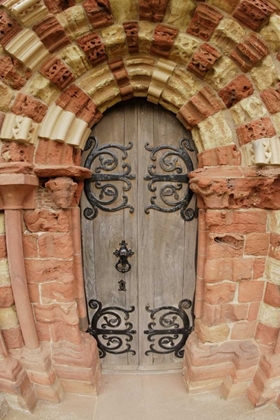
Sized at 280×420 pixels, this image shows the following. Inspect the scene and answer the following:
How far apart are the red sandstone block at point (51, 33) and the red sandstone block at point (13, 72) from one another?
0.69ft

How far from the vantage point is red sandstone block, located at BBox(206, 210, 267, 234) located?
1.67m

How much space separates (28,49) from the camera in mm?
1427

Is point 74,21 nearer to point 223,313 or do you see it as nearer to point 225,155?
point 225,155

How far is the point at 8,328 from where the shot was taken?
5.74 feet

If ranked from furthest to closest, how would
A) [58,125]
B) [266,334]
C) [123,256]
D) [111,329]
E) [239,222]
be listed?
1. [111,329]
2. [123,256]
3. [266,334]
4. [239,222]
5. [58,125]

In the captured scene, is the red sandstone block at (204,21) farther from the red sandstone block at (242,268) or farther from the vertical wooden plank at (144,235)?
the red sandstone block at (242,268)

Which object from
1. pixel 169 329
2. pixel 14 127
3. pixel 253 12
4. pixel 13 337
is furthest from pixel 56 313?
pixel 253 12

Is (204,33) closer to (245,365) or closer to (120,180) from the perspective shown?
(120,180)

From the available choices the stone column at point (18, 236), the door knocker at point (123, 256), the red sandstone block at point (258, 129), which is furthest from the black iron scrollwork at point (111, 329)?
the red sandstone block at point (258, 129)

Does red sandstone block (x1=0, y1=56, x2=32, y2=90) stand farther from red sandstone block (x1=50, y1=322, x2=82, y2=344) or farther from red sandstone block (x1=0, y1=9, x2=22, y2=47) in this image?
red sandstone block (x1=50, y1=322, x2=82, y2=344)

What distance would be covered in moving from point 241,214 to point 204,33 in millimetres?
1219

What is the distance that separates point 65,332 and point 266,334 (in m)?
1.59

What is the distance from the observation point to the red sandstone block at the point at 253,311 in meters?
1.81

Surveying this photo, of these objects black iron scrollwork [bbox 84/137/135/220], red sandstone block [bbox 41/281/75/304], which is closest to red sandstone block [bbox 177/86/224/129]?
black iron scrollwork [bbox 84/137/135/220]
